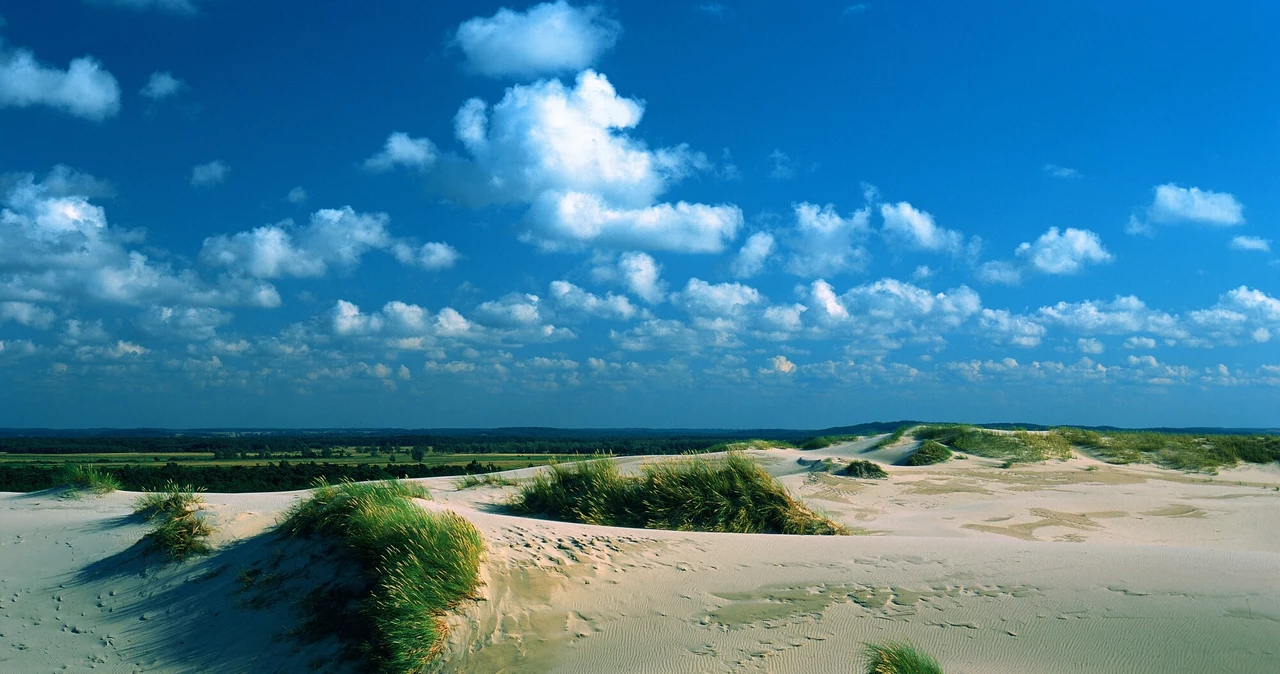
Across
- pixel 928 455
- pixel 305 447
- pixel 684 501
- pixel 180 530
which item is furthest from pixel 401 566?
pixel 305 447

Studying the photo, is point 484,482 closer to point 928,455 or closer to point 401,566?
point 401,566

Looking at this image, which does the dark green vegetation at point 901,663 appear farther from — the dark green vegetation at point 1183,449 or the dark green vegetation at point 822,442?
the dark green vegetation at point 822,442

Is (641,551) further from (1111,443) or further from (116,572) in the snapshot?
(1111,443)

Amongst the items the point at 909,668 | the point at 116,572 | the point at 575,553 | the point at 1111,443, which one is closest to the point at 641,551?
the point at 575,553

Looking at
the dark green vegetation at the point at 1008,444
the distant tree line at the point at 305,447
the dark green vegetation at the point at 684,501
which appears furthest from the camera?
the distant tree line at the point at 305,447

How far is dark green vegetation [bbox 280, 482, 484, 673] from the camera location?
21.4ft

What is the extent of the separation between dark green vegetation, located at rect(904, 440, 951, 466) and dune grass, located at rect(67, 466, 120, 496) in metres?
19.9

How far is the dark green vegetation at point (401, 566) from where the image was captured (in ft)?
21.4

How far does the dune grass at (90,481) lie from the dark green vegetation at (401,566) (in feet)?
22.0

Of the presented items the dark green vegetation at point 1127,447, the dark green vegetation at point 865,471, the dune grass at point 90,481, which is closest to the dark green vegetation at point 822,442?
the dark green vegetation at point 1127,447

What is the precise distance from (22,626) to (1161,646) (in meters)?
11.0

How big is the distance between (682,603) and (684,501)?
431 cm

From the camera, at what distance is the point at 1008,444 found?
2456 cm

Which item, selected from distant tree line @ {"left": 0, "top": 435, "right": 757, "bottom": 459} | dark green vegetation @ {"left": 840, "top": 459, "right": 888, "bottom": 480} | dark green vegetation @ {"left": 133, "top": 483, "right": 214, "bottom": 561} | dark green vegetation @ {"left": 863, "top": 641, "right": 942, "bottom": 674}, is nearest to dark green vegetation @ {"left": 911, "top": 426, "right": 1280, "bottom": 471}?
dark green vegetation @ {"left": 840, "top": 459, "right": 888, "bottom": 480}
